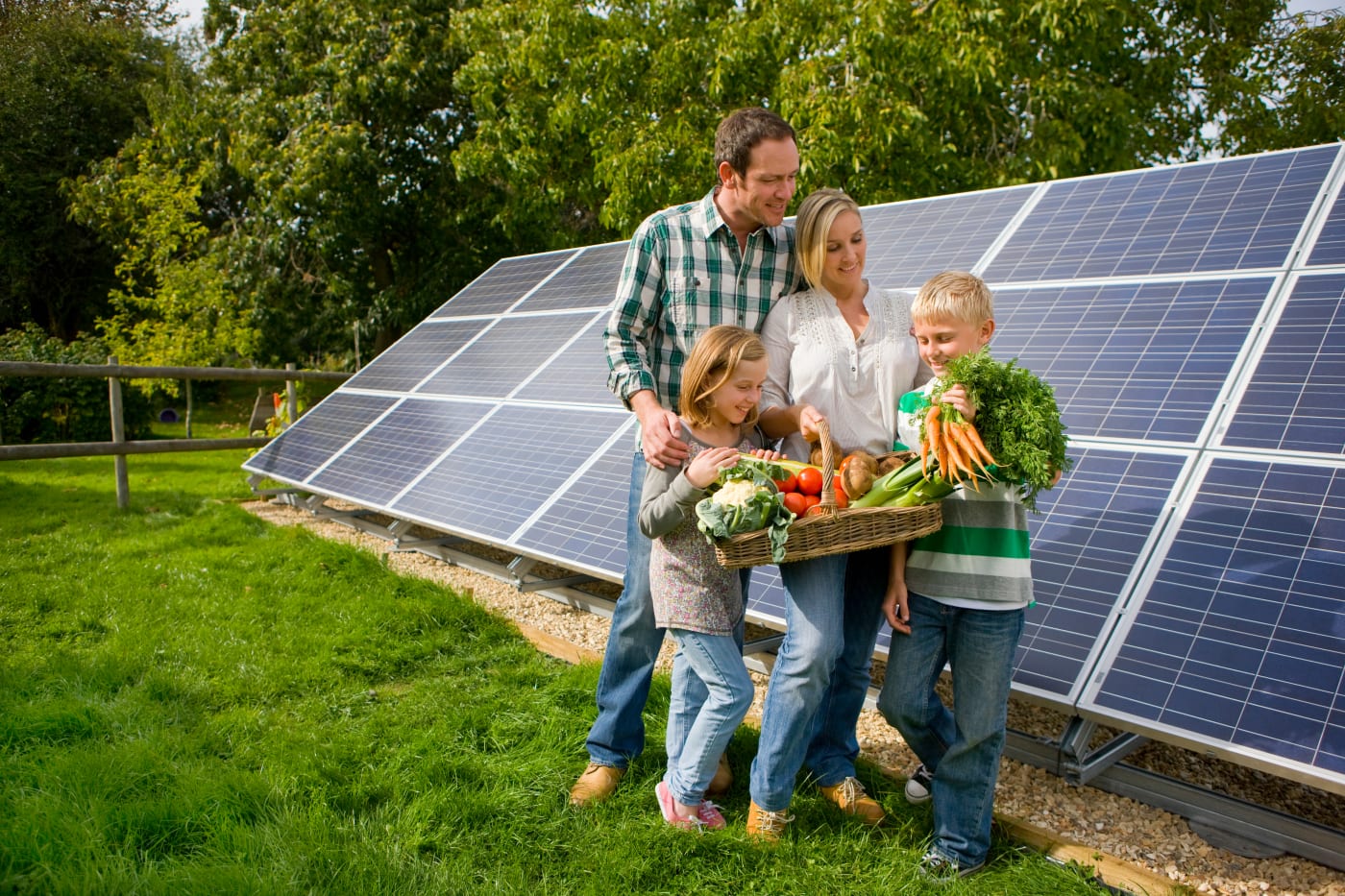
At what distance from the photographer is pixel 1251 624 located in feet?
10.7

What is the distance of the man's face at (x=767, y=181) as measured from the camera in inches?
121

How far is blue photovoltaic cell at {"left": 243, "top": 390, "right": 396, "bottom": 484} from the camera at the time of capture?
879 centimetres

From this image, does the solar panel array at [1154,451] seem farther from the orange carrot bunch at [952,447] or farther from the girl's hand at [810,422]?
the girl's hand at [810,422]

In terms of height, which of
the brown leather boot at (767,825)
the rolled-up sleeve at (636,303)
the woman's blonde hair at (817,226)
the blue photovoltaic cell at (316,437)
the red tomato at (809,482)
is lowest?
the brown leather boot at (767,825)

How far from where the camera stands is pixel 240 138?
17.0m

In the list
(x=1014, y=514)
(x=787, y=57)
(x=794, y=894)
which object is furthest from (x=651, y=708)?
(x=787, y=57)

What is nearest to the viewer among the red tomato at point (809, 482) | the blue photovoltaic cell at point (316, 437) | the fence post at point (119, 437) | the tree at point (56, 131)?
the red tomato at point (809, 482)

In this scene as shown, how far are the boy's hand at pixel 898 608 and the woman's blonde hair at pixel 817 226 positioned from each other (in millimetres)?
1058

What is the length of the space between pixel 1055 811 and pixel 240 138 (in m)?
A: 17.8

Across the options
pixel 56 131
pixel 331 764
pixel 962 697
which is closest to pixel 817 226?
pixel 962 697

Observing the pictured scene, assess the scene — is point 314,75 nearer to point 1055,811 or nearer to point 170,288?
point 170,288

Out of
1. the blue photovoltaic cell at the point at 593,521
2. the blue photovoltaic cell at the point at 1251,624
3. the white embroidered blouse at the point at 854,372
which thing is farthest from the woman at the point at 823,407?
the blue photovoltaic cell at the point at 593,521

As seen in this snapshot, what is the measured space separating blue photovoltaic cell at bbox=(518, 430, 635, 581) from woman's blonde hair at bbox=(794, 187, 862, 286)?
2321 millimetres

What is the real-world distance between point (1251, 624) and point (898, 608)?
1280 millimetres
